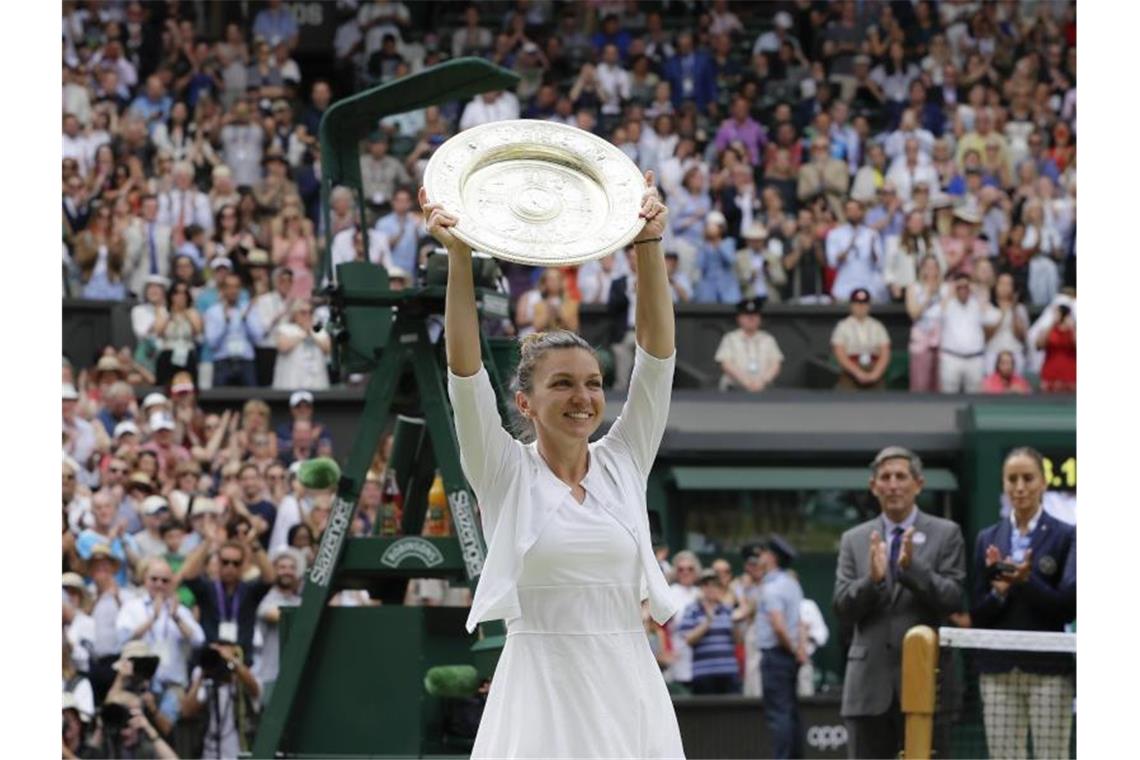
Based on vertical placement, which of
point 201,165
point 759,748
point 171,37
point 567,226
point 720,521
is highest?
point 171,37

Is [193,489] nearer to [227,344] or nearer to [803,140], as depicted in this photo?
[227,344]

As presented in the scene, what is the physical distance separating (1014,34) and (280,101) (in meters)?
7.84

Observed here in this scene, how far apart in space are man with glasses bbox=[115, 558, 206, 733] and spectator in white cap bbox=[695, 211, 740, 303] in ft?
24.7

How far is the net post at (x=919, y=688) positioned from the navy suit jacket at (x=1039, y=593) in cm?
60

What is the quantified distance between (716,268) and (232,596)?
760 cm

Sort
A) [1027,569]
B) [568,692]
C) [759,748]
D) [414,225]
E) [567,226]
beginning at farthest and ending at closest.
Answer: [414,225], [759,748], [1027,569], [567,226], [568,692]

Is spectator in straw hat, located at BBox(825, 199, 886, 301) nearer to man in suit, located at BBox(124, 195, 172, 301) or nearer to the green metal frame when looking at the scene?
man in suit, located at BBox(124, 195, 172, 301)

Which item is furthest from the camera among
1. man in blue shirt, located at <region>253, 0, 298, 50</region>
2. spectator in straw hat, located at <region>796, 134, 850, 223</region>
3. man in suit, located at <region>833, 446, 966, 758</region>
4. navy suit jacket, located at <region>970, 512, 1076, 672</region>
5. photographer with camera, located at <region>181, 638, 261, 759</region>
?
man in blue shirt, located at <region>253, 0, 298, 50</region>

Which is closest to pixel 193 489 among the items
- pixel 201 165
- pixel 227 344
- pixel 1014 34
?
pixel 227 344

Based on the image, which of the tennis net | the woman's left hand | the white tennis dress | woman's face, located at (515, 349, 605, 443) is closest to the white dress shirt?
the white tennis dress

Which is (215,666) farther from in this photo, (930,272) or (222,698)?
(930,272)

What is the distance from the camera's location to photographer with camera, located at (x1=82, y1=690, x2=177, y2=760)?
11.5 metres

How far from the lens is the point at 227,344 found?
17281 millimetres

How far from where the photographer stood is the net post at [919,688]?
8.21m
